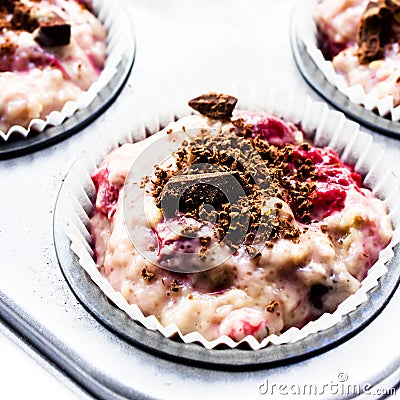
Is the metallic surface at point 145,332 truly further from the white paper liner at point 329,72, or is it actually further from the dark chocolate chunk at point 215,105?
the dark chocolate chunk at point 215,105

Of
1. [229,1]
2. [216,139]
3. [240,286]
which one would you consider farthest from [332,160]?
[229,1]

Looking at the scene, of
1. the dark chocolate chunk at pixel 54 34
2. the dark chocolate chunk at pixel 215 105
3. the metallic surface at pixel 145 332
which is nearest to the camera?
the metallic surface at pixel 145 332

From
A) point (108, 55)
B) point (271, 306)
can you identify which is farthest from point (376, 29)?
point (271, 306)

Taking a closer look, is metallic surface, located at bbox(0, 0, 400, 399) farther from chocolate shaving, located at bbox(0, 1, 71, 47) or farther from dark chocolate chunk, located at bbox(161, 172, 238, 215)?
dark chocolate chunk, located at bbox(161, 172, 238, 215)

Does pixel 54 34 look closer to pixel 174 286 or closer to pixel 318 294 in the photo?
pixel 174 286

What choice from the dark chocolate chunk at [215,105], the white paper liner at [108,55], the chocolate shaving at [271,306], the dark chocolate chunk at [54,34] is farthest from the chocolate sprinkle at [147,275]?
the dark chocolate chunk at [54,34]
